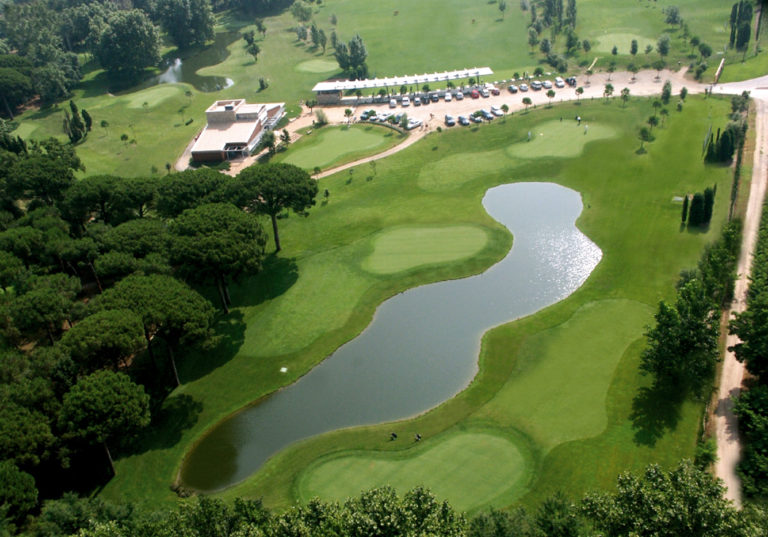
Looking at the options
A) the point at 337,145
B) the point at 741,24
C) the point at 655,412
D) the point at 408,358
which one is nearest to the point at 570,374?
the point at 655,412

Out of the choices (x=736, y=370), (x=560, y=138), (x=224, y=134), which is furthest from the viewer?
(x=224, y=134)

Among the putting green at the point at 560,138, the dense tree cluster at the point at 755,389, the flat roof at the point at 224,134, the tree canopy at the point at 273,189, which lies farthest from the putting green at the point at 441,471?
the flat roof at the point at 224,134

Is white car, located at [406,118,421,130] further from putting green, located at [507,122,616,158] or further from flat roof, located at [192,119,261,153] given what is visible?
flat roof, located at [192,119,261,153]

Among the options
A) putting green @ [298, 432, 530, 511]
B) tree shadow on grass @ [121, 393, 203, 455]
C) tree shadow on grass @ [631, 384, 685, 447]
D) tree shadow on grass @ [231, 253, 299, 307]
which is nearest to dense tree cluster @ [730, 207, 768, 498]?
tree shadow on grass @ [631, 384, 685, 447]

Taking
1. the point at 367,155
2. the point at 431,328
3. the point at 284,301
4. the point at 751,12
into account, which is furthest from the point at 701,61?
the point at 284,301

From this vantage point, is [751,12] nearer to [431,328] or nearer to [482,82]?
[482,82]

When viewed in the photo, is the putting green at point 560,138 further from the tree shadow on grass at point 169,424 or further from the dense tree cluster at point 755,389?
the tree shadow on grass at point 169,424

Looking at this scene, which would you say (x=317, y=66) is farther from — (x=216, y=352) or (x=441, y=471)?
(x=441, y=471)
